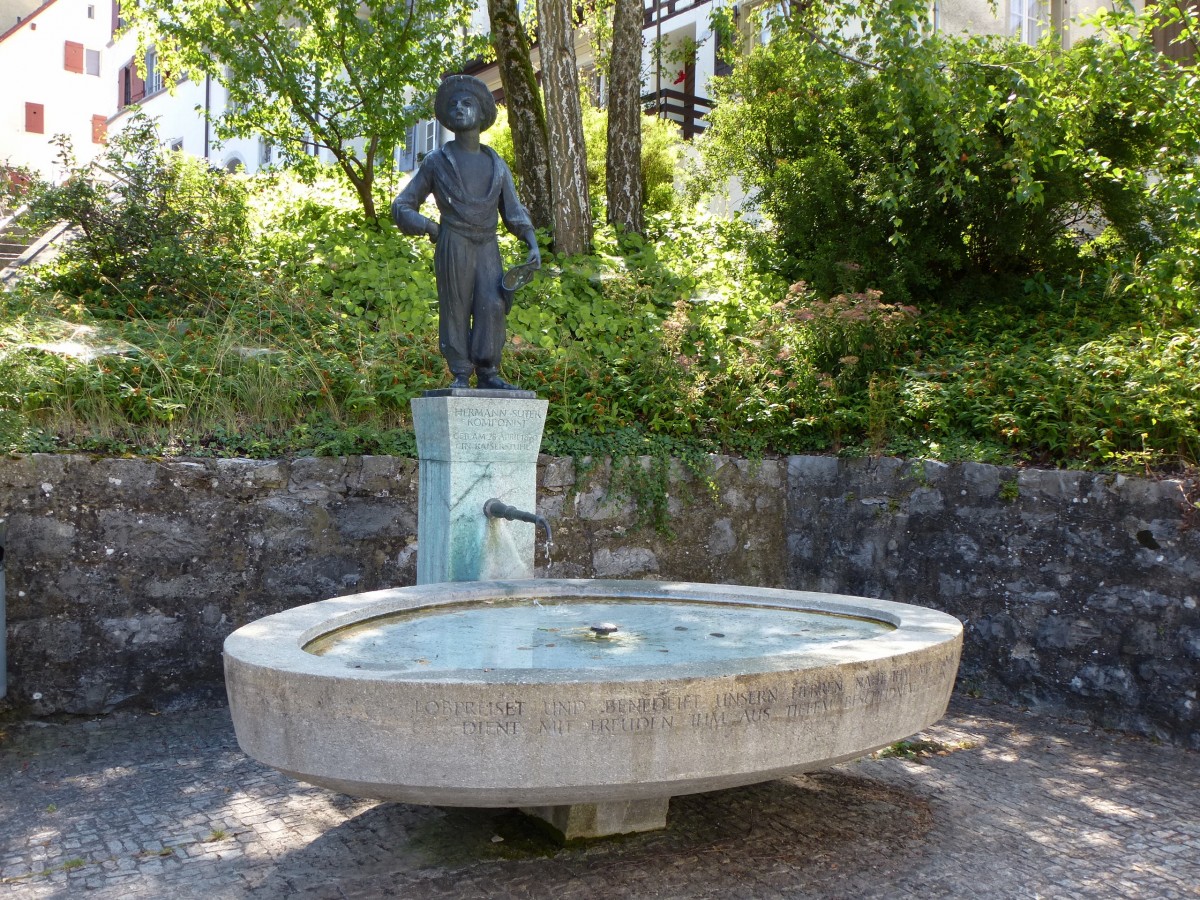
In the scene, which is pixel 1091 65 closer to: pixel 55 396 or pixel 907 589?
pixel 907 589

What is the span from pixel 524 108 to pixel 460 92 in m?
5.23

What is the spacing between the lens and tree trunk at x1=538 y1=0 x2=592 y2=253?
9.04 metres

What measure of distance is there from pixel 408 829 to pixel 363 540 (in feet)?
8.15

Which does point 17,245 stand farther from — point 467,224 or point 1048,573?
point 1048,573

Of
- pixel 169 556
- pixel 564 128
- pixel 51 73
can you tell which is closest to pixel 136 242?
pixel 564 128

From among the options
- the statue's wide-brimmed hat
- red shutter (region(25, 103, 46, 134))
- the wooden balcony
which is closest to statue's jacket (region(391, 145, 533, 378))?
the statue's wide-brimmed hat

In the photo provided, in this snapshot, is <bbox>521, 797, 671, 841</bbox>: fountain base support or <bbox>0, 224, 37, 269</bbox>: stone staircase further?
<bbox>0, 224, 37, 269</bbox>: stone staircase

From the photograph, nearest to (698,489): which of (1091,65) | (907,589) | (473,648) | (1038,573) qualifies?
(907,589)

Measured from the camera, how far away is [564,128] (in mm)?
9289

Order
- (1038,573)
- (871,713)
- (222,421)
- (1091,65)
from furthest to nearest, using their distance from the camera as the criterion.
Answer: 1. (1091,65)
2. (222,421)
3. (1038,573)
4. (871,713)

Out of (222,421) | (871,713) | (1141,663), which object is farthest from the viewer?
(222,421)

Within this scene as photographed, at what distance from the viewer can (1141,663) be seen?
5375mm

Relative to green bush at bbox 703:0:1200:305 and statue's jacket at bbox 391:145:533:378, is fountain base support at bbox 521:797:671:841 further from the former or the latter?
Result: green bush at bbox 703:0:1200:305

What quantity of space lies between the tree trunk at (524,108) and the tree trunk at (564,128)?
0.29m
